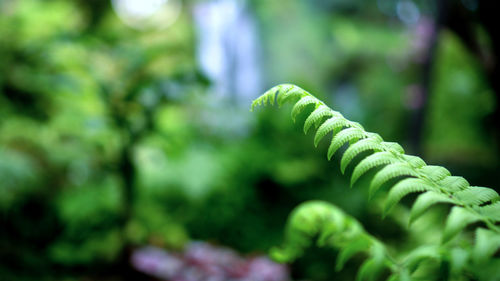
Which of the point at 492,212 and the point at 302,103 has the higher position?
the point at 302,103

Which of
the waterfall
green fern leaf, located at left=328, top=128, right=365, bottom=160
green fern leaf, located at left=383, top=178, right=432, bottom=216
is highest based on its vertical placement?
the waterfall

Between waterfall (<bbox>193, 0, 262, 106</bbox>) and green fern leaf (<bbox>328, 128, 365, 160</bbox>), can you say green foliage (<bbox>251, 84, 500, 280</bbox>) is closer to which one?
green fern leaf (<bbox>328, 128, 365, 160</bbox>)

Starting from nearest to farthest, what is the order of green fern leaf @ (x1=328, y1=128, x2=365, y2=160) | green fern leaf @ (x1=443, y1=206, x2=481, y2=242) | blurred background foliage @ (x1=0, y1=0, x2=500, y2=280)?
green fern leaf @ (x1=443, y1=206, x2=481, y2=242) → green fern leaf @ (x1=328, y1=128, x2=365, y2=160) → blurred background foliage @ (x1=0, y1=0, x2=500, y2=280)

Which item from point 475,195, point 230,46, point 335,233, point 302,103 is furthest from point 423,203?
point 230,46

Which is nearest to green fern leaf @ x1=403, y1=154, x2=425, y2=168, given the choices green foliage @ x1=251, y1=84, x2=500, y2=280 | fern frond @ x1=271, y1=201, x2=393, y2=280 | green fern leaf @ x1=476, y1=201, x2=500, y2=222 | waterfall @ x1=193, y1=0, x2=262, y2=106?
green foliage @ x1=251, y1=84, x2=500, y2=280

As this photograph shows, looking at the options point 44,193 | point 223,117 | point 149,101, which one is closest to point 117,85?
point 149,101

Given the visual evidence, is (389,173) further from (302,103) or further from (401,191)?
(302,103)

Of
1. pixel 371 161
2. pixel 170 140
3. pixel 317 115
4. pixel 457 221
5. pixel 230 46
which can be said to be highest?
pixel 230 46
